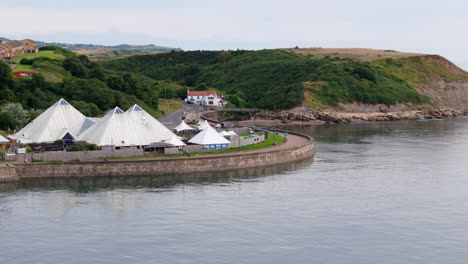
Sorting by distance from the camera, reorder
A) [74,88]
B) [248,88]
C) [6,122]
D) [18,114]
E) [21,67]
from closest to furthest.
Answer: [6,122] < [18,114] < [74,88] < [21,67] < [248,88]

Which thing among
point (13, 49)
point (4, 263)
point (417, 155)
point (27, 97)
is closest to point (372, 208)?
point (4, 263)

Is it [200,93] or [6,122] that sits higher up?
[200,93]

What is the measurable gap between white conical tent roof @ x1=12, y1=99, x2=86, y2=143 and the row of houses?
90.9 m

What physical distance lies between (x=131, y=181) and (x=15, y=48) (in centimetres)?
12719

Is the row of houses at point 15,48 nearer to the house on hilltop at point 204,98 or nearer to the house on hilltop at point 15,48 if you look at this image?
the house on hilltop at point 15,48

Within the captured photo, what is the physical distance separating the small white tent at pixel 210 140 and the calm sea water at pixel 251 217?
6612 millimetres

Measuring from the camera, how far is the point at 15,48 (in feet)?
595

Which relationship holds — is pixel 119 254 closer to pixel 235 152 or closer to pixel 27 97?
pixel 235 152

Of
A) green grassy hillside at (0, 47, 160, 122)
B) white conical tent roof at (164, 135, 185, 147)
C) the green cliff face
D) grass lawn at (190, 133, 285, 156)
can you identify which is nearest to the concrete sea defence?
grass lawn at (190, 133, 285, 156)

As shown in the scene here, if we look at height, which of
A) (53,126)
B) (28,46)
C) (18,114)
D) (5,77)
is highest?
(28,46)

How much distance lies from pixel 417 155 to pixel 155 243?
2134 inches

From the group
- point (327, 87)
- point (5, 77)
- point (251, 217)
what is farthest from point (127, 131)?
point (327, 87)

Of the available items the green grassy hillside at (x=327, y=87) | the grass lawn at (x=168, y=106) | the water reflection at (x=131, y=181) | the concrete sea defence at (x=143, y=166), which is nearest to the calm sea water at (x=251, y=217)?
the water reflection at (x=131, y=181)

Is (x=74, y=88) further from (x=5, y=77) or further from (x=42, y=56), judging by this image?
(x=42, y=56)
